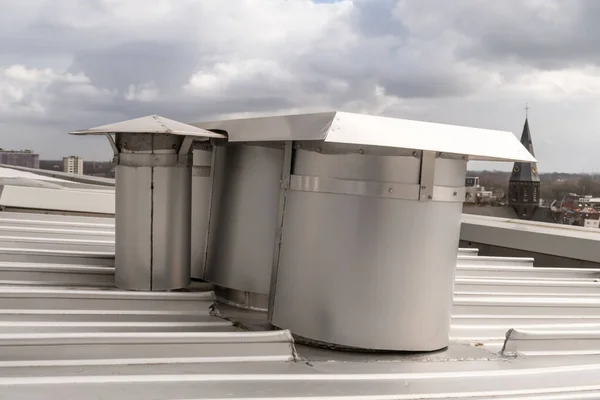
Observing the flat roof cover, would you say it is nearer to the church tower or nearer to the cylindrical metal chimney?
the cylindrical metal chimney

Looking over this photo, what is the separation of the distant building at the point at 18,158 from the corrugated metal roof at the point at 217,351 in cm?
2197

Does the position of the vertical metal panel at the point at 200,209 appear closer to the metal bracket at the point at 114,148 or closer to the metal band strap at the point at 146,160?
the metal band strap at the point at 146,160

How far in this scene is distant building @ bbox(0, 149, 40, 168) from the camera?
2434cm

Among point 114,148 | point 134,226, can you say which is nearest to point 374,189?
point 134,226

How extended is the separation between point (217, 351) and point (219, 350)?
11 mm

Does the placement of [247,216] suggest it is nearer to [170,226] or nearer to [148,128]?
[170,226]

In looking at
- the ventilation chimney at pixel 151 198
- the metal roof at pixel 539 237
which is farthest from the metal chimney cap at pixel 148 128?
the metal roof at pixel 539 237

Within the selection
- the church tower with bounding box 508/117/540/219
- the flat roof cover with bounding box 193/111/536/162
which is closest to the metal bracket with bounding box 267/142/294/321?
the flat roof cover with bounding box 193/111/536/162

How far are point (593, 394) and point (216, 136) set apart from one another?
8.25 feet

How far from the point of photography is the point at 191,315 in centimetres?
354

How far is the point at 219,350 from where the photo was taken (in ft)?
9.31

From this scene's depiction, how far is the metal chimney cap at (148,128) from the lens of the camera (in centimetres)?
351

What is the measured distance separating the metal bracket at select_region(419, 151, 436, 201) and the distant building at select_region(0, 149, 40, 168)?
2420 cm

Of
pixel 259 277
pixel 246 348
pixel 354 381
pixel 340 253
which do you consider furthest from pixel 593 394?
Answer: pixel 259 277
